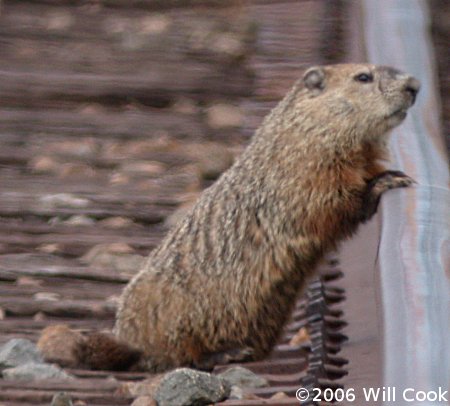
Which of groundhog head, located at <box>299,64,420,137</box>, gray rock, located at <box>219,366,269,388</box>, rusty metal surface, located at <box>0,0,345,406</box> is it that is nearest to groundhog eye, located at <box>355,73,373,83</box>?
groundhog head, located at <box>299,64,420,137</box>

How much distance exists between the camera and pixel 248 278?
546 centimetres

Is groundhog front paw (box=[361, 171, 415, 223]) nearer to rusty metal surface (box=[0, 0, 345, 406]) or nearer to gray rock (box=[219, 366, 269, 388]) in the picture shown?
rusty metal surface (box=[0, 0, 345, 406])

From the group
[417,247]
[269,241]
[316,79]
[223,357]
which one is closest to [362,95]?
[316,79]

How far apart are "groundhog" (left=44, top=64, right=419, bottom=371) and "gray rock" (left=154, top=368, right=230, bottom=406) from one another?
81cm

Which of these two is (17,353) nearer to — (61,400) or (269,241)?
(61,400)

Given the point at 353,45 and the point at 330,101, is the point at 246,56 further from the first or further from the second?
the point at 330,101

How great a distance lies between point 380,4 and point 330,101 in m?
2.00

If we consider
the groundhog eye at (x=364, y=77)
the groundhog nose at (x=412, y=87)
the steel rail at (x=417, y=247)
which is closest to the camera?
the steel rail at (x=417, y=247)

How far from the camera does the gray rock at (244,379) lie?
→ 4.81 meters

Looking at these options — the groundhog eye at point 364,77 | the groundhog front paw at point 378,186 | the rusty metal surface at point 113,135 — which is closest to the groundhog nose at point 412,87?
the groundhog eye at point 364,77

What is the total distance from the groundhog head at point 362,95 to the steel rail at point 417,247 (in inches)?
7.1

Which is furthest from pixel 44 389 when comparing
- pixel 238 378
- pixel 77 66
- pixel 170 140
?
pixel 77 66

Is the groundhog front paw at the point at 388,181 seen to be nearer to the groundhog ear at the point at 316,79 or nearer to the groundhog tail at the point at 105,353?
the groundhog ear at the point at 316,79

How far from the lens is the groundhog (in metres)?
5.41
